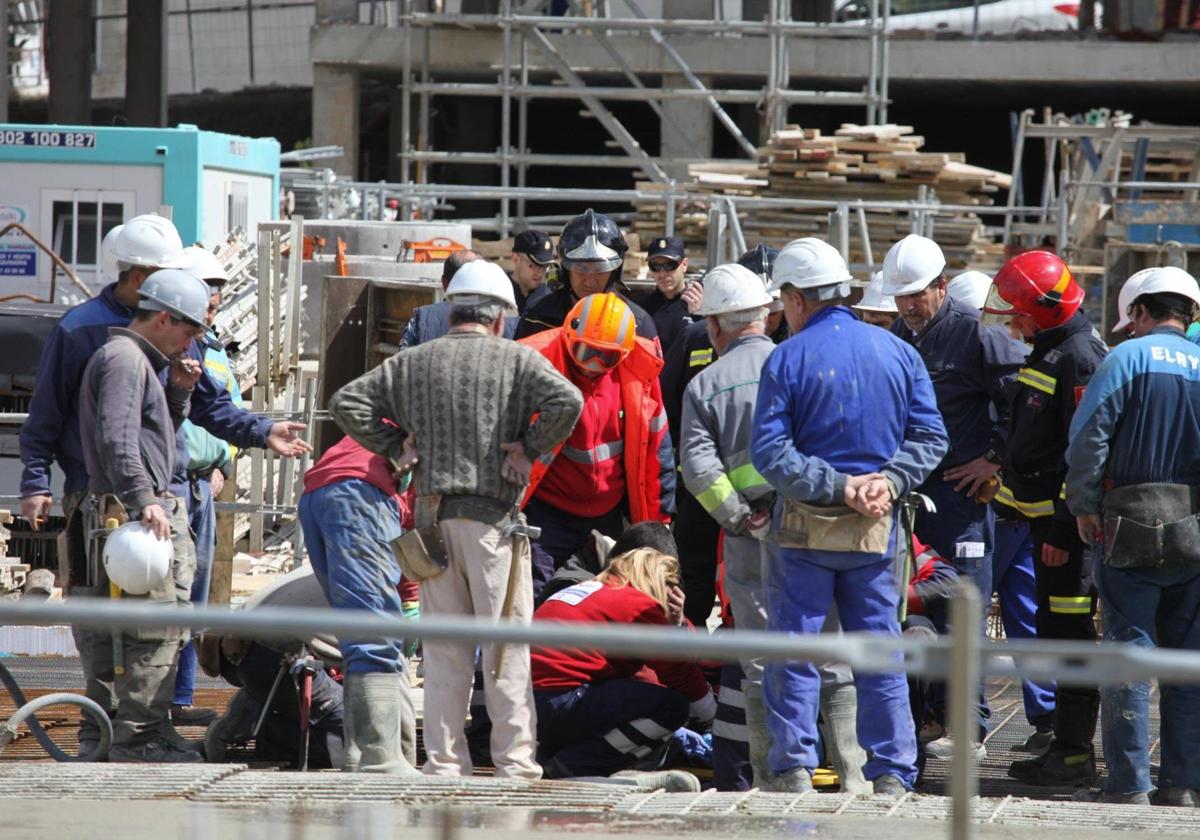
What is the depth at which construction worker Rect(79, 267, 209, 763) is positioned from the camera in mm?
6094

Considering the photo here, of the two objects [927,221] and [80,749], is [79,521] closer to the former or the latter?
[80,749]

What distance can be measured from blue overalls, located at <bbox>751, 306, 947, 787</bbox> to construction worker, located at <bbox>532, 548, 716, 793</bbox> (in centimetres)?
66

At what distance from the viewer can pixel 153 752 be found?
6242 mm

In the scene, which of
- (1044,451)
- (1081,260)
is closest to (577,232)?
(1044,451)

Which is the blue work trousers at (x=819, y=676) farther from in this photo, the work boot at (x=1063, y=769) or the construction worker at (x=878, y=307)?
the construction worker at (x=878, y=307)

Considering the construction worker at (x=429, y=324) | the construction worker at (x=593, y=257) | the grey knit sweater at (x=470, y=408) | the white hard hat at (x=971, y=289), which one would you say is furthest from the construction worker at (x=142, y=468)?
the white hard hat at (x=971, y=289)

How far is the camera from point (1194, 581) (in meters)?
6.09

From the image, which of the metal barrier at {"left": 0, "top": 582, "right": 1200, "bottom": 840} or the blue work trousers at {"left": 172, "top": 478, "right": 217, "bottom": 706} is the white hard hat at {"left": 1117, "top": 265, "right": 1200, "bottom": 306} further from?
the blue work trousers at {"left": 172, "top": 478, "right": 217, "bottom": 706}

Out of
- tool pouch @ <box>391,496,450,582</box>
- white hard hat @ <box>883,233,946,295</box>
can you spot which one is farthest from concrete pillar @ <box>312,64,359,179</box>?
tool pouch @ <box>391,496,450,582</box>

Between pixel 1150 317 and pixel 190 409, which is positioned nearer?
pixel 1150 317

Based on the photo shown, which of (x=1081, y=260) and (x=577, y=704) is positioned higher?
(x=1081, y=260)

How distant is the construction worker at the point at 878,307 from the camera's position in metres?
8.02

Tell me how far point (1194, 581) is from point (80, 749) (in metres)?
4.19

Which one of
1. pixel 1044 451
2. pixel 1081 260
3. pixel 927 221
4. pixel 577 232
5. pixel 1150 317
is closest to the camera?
pixel 1150 317
